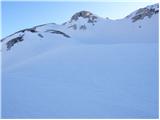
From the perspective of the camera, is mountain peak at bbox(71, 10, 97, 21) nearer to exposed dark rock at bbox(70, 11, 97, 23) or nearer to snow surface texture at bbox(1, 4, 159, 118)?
exposed dark rock at bbox(70, 11, 97, 23)

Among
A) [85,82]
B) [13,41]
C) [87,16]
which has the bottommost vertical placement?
[85,82]

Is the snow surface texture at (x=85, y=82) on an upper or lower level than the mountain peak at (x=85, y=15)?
lower

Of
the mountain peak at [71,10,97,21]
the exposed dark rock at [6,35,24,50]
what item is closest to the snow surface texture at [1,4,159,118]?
the exposed dark rock at [6,35,24,50]

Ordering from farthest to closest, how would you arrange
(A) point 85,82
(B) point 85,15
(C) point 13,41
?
1. (B) point 85,15
2. (C) point 13,41
3. (A) point 85,82

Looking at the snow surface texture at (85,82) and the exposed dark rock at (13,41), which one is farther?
the exposed dark rock at (13,41)

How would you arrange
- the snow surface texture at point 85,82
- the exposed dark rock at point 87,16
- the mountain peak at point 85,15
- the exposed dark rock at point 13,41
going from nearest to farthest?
the snow surface texture at point 85,82 < the exposed dark rock at point 13,41 < the mountain peak at point 85,15 < the exposed dark rock at point 87,16

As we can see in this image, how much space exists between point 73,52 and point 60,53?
28 cm

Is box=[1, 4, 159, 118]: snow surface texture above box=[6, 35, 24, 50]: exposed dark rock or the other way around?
the other way around

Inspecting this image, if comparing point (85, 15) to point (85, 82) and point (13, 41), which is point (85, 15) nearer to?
point (13, 41)

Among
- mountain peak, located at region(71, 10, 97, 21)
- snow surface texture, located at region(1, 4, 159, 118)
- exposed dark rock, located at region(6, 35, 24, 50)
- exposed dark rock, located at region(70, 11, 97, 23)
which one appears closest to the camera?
snow surface texture, located at region(1, 4, 159, 118)

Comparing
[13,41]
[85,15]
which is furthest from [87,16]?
[13,41]

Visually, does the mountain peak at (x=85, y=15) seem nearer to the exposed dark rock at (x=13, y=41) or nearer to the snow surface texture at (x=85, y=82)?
the exposed dark rock at (x=13, y=41)

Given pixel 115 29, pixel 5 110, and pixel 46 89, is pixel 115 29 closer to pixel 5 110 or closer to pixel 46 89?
pixel 46 89

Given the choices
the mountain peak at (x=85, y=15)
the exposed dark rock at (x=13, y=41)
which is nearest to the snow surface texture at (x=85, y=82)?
the exposed dark rock at (x=13, y=41)
